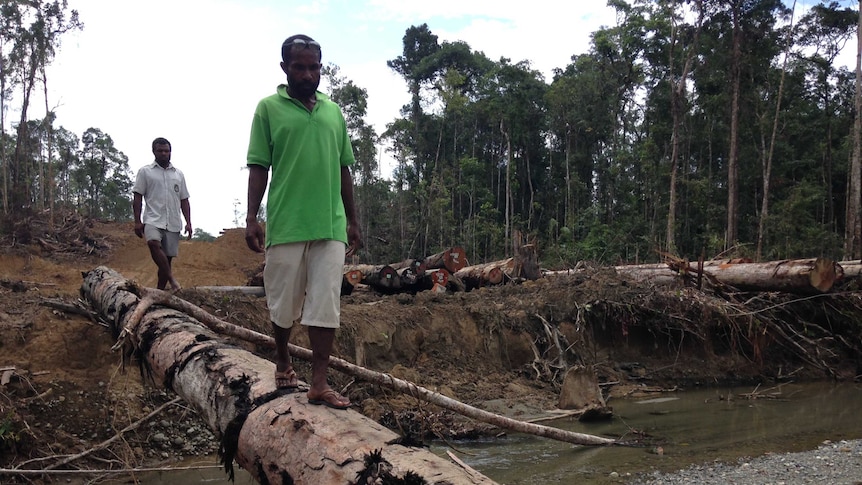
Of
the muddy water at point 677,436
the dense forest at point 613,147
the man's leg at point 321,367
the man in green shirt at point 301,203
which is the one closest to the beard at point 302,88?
the man in green shirt at point 301,203

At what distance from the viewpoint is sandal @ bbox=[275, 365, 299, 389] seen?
293 centimetres

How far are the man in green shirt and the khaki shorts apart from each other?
347 cm

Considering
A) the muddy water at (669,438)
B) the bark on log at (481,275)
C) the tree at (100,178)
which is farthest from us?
the tree at (100,178)

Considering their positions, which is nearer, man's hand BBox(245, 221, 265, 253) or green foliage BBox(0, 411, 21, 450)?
man's hand BBox(245, 221, 265, 253)

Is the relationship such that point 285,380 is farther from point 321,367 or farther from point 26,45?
point 26,45

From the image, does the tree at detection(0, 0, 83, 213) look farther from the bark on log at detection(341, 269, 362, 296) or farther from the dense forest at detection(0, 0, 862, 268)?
the bark on log at detection(341, 269, 362, 296)

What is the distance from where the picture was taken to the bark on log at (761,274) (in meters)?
8.32

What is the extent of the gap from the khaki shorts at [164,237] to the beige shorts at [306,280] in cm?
358

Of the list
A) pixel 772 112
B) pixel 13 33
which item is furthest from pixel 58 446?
pixel 772 112

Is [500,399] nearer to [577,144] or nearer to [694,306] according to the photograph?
[694,306]

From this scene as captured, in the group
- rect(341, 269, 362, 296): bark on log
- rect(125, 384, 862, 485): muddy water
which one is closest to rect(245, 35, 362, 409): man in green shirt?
rect(125, 384, 862, 485): muddy water

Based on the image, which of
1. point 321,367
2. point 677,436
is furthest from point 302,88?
point 677,436

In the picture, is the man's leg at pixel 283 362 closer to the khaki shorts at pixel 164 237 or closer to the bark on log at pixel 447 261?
the khaki shorts at pixel 164 237

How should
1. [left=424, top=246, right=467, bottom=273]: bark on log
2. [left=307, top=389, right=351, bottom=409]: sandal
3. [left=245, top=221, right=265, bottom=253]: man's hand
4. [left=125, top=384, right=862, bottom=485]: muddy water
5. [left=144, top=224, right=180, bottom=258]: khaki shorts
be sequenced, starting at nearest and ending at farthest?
1. [left=307, top=389, right=351, bottom=409]: sandal
2. [left=245, top=221, right=265, bottom=253]: man's hand
3. [left=125, top=384, right=862, bottom=485]: muddy water
4. [left=144, top=224, right=180, bottom=258]: khaki shorts
5. [left=424, top=246, right=467, bottom=273]: bark on log
